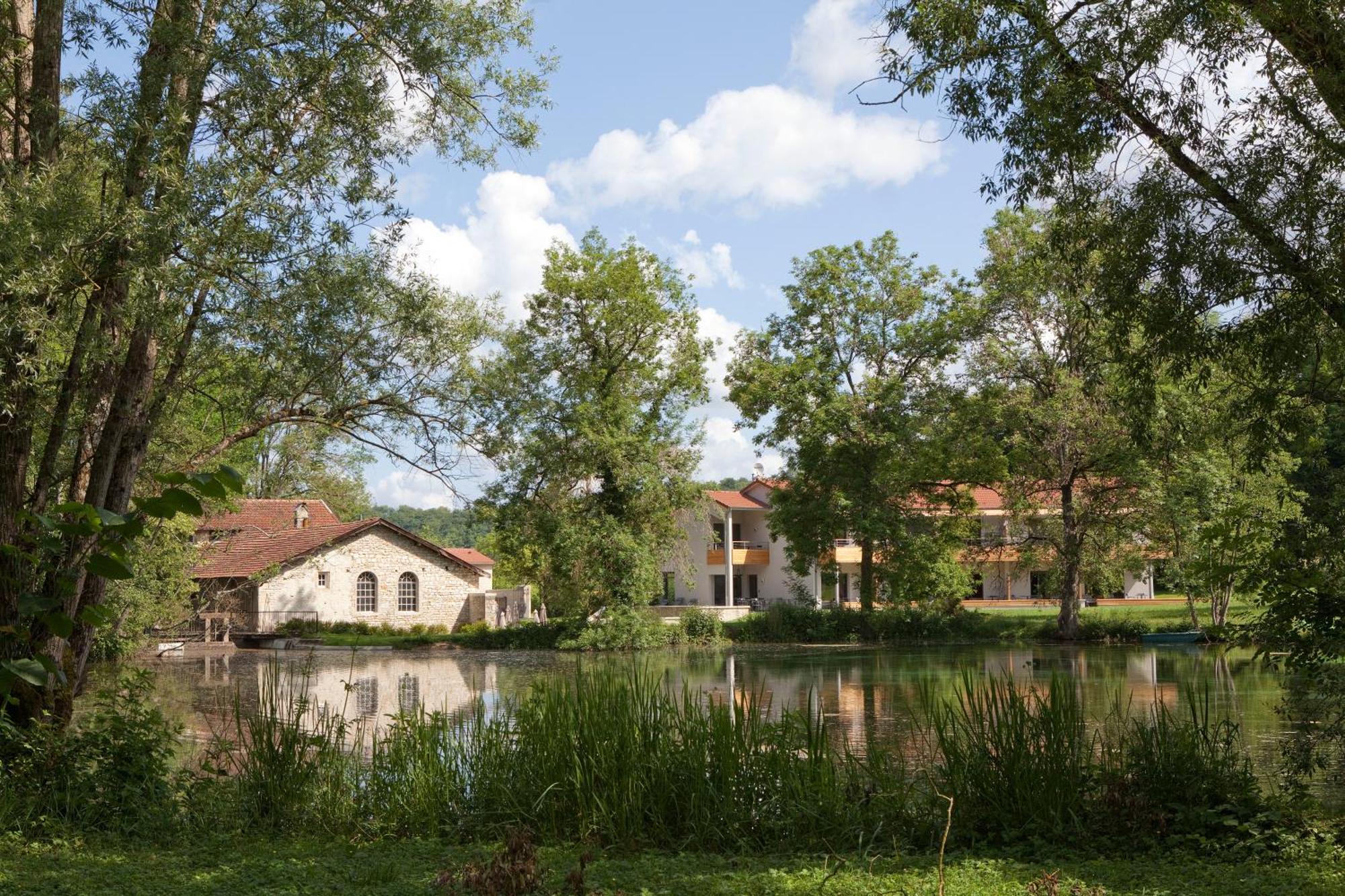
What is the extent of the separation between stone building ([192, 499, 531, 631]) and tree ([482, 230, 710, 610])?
230 inches

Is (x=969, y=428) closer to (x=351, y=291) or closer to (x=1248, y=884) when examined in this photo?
(x=351, y=291)

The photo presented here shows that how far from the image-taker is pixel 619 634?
31312 millimetres

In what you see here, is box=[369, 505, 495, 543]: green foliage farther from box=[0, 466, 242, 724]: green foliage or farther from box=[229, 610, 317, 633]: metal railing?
box=[0, 466, 242, 724]: green foliage

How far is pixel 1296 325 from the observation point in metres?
8.77

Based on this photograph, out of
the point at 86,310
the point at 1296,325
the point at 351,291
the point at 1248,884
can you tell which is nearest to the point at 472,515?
the point at 351,291

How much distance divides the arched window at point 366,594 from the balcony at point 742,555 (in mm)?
14720

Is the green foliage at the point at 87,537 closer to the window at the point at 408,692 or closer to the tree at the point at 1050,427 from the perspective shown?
the window at the point at 408,692

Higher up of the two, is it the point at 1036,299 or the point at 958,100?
the point at 1036,299

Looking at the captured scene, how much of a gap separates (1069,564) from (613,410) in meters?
12.9

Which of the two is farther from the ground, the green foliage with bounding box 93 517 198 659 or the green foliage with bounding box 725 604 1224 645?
the green foliage with bounding box 93 517 198 659

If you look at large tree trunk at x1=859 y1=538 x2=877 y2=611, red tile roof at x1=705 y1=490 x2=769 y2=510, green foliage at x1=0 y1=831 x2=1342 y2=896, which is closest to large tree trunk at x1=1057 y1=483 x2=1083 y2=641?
large tree trunk at x1=859 y1=538 x2=877 y2=611

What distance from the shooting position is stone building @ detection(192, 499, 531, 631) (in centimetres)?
3672

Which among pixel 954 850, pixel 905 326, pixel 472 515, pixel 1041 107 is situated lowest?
pixel 954 850

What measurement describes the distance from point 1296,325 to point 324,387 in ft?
27.9
